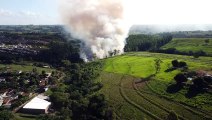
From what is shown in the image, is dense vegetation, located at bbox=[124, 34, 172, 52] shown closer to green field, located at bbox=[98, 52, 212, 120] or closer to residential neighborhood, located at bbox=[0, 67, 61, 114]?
green field, located at bbox=[98, 52, 212, 120]

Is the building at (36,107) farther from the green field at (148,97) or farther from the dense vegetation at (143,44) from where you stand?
the dense vegetation at (143,44)

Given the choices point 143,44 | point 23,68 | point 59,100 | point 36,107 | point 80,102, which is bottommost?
point 36,107

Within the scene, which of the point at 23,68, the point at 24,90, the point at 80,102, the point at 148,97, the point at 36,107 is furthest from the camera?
the point at 23,68

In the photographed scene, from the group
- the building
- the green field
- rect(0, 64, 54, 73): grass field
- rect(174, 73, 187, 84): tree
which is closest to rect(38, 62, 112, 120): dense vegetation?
the building

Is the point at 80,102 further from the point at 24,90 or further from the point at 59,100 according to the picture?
the point at 24,90

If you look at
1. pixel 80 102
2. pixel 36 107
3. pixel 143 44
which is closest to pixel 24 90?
pixel 36 107

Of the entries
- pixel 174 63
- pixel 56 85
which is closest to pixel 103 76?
pixel 56 85

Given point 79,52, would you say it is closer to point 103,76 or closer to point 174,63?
point 103,76
